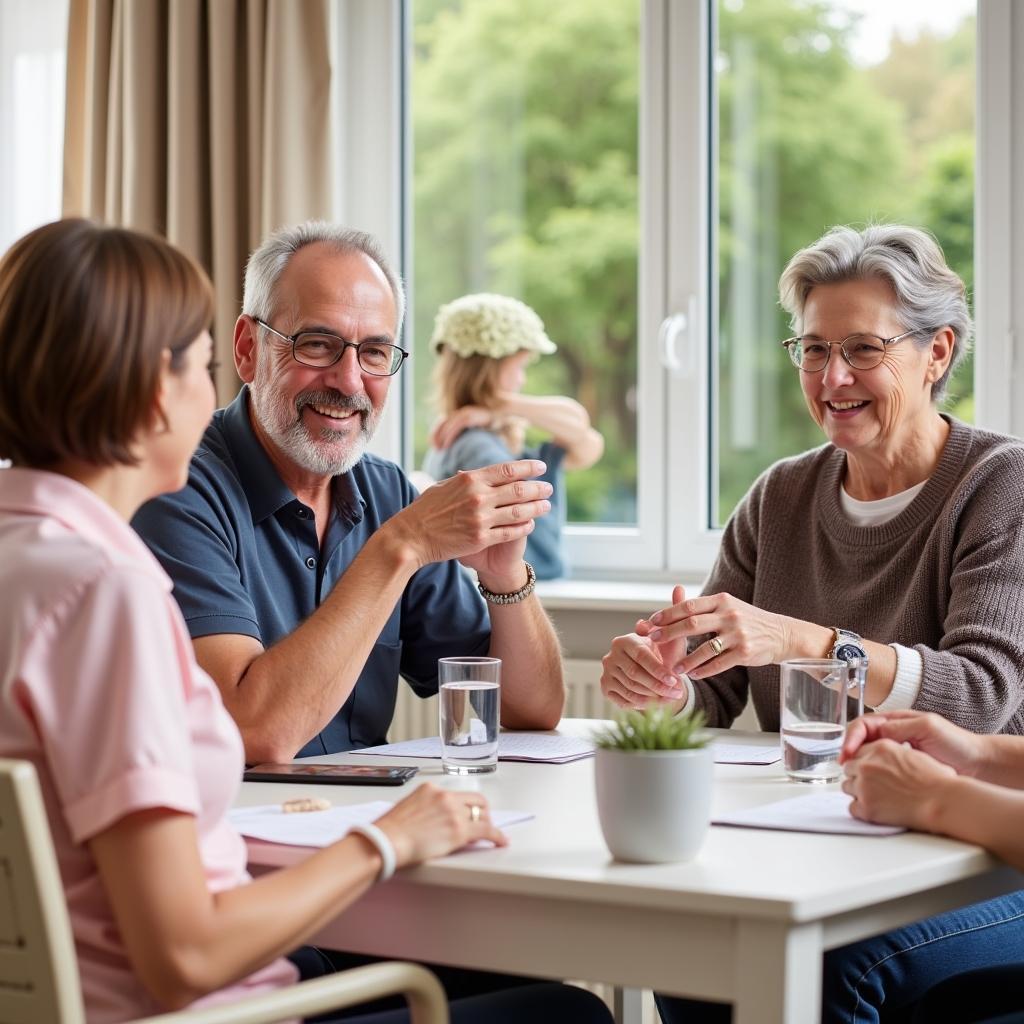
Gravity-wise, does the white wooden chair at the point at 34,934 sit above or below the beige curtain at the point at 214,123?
below

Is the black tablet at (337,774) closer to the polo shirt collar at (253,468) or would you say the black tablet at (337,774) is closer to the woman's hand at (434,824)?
the woman's hand at (434,824)

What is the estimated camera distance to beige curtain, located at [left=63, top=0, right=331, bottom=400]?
337 cm

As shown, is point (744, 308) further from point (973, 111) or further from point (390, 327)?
point (390, 327)

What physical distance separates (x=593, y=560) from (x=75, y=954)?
254 centimetres

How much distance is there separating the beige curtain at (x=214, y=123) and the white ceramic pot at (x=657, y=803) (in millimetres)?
2340

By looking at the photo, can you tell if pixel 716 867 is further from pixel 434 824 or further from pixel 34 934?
pixel 34 934

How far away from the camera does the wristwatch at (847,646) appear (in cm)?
187

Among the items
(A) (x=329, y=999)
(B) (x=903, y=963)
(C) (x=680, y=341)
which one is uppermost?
(C) (x=680, y=341)

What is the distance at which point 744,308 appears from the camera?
3.44 meters

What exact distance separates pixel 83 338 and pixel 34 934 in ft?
1.45

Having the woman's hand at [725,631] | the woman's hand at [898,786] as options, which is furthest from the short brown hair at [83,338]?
the woman's hand at [725,631]

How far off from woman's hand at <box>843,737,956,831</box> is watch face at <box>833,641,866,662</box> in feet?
1.49

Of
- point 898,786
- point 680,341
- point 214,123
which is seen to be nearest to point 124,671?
point 898,786

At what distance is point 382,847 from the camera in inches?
47.7
